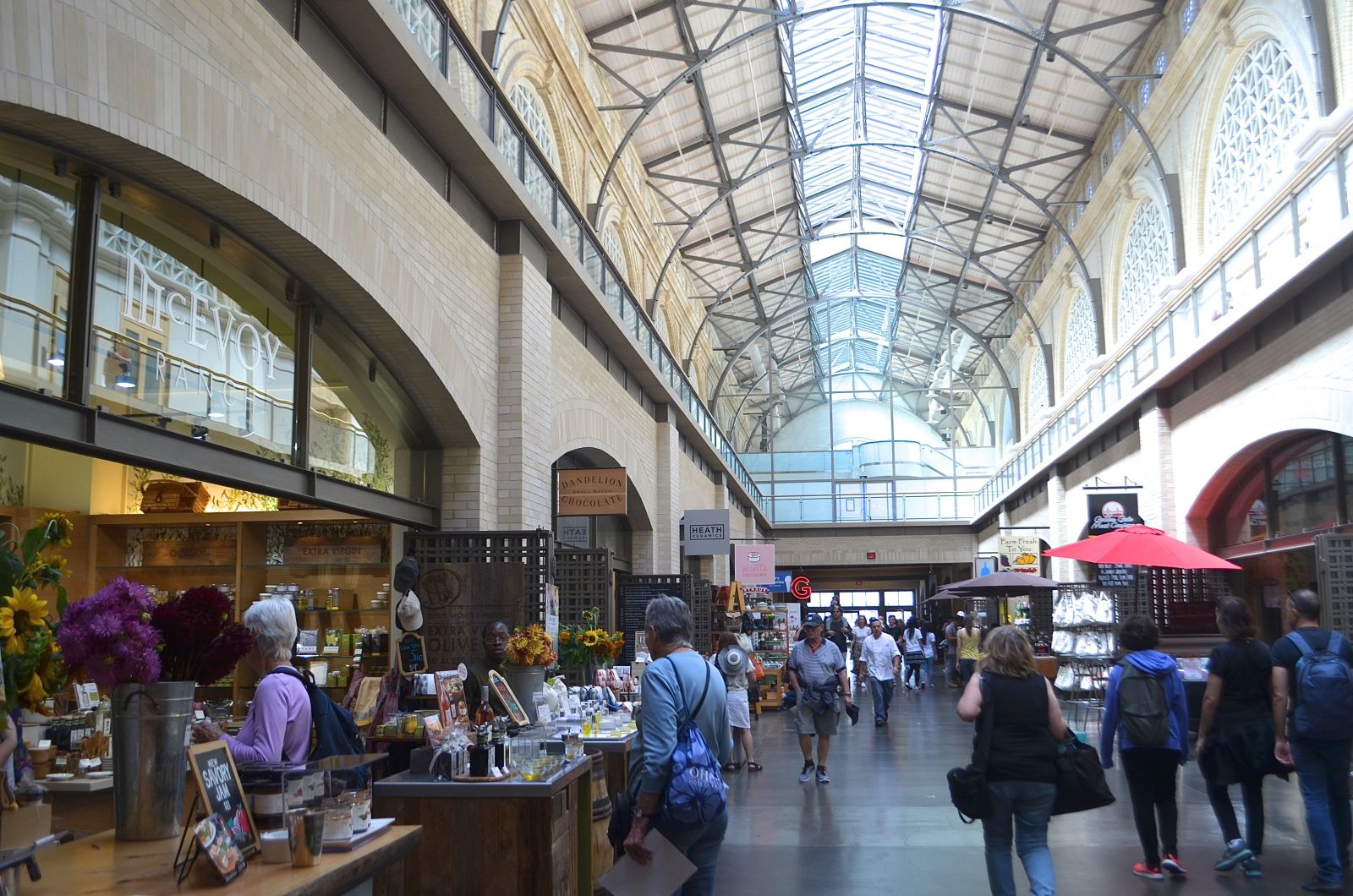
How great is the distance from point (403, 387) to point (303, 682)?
18.0ft

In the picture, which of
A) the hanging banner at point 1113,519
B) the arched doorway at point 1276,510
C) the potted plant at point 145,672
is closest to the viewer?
the potted plant at point 145,672

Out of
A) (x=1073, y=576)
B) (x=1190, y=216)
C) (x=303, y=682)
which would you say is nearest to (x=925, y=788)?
Result: (x=303, y=682)

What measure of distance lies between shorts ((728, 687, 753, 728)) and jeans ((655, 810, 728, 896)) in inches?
298

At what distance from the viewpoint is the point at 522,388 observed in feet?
36.7

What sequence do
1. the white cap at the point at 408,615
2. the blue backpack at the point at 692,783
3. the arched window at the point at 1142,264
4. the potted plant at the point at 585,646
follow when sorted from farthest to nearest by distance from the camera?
the arched window at the point at 1142,264 → the potted plant at the point at 585,646 → the white cap at the point at 408,615 → the blue backpack at the point at 692,783

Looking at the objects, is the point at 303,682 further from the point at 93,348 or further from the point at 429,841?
the point at 93,348

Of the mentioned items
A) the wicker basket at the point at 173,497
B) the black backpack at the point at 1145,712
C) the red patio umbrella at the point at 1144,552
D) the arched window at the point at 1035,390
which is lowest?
the black backpack at the point at 1145,712

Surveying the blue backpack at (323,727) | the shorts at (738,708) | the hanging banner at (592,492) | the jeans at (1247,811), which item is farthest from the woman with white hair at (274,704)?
the hanging banner at (592,492)

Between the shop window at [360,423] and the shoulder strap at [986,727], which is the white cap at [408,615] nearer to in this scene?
the shop window at [360,423]

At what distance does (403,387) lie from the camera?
985 centimetres

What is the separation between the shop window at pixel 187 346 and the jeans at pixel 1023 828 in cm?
493

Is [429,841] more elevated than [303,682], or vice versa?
[303,682]

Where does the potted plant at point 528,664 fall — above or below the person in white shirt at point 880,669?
above

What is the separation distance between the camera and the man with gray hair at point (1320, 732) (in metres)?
6.48
